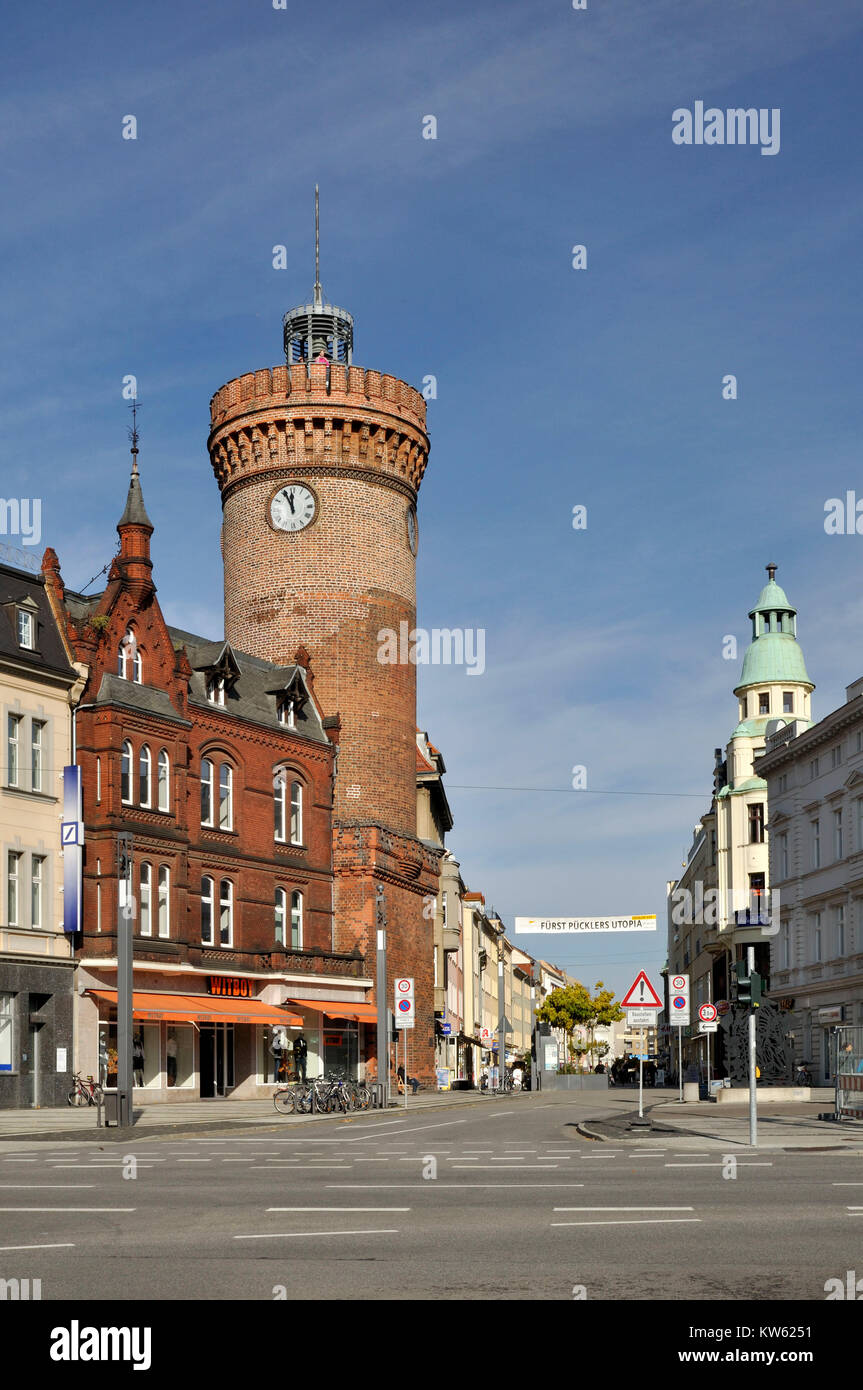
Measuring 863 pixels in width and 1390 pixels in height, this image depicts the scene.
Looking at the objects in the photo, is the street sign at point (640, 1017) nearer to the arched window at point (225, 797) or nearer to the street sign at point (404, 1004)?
the street sign at point (404, 1004)

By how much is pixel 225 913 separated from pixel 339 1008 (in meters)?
6.65

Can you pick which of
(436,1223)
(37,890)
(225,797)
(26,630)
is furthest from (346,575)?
(436,1223)

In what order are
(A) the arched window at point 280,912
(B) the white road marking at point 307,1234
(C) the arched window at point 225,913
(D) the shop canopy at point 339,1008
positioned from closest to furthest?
1. (B) the white road marking at point 307,1234
2. (C) the arched window at point 225,913
3. (D) the shop canopy at point 339,1008
4. (A) the arched window at point 280,912

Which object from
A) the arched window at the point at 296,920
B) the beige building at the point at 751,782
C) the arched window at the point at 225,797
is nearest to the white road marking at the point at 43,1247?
the arched window at the point at 225,797

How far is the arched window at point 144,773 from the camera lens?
46.0 m

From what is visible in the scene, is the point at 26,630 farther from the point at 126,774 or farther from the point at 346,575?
the point at 346,575

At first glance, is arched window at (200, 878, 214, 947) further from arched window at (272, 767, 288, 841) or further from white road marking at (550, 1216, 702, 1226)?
white road marking at (550, 1216, 702, 1226)

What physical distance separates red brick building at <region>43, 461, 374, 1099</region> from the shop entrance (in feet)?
0.20

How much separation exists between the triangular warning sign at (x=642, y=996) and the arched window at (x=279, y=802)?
24075mm

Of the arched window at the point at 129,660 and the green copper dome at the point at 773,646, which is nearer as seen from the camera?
the arched window at the point at 129,660

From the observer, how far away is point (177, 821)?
47.5m

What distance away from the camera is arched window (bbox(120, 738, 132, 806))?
4512 cm

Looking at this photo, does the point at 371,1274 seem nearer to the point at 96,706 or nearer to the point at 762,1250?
the point at 762,1250
